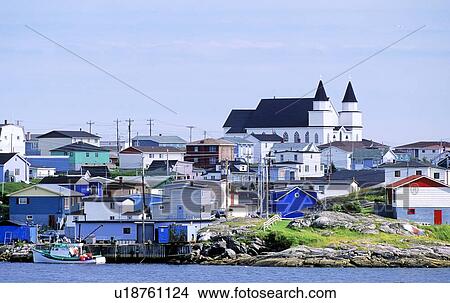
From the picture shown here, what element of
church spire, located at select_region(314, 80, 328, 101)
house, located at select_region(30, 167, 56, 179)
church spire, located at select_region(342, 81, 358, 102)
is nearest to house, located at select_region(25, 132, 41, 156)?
house, located at select_region(30, 167, 56, 179)

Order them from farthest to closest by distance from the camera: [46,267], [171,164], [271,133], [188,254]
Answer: [271,133]
[171,164]
[188,254]
[46,267]

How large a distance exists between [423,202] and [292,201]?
5.48 ft

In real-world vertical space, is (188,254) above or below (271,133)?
below

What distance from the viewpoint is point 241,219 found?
9.30 m

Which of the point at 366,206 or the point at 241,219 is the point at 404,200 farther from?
the point at 241,219

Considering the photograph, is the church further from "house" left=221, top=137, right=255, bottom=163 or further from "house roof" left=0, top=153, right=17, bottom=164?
"house roof" left=0, top=153, right=17, bottom=164

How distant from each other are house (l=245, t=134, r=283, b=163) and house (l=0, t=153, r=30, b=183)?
6253mm

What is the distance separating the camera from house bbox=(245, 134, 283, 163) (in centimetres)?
1830

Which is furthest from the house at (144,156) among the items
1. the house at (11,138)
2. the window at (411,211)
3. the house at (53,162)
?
the window at (411,211)

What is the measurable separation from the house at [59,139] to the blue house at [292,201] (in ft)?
21.6

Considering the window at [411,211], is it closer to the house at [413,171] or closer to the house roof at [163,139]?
the house at [413,171]

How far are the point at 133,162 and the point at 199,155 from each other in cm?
120

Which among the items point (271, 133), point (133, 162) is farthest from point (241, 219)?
point (271, 133)

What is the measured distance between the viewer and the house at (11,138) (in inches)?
564
